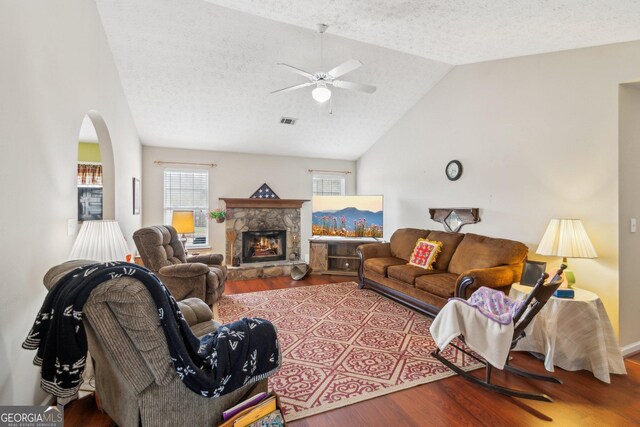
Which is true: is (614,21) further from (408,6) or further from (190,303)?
(190,303)

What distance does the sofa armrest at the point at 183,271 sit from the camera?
11.2 feet

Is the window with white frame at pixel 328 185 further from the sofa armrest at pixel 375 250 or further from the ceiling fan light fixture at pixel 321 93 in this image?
the ceiling fan light fixture at pixel 321 93

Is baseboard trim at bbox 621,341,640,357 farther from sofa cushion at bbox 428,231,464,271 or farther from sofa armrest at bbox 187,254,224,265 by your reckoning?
sofa armrest at bbox 187,254,224,265

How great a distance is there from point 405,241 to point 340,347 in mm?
2342

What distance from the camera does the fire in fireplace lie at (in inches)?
234

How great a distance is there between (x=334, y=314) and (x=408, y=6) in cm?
322

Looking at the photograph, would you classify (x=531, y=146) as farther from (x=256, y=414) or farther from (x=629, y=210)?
(x=256, y=414)

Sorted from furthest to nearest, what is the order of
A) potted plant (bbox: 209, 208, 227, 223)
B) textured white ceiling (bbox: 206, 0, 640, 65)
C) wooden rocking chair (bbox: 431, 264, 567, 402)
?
potted plant (bbox: 209, 208, 227, 223)
textured white ceiling (bbox: 206, 0, 640, 65)
wooden rocking chair (bbox: 431, 264, 567, 402)

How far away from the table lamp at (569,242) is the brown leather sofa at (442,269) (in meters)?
0.54

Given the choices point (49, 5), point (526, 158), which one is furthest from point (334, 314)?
point (49, 5)

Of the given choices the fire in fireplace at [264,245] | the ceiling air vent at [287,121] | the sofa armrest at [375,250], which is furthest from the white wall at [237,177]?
the sofa armrest at [375,250]

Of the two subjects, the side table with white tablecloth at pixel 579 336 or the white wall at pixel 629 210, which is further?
the white wall at pixel 629 210

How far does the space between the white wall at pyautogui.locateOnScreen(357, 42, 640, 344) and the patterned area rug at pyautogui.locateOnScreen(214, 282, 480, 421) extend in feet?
5.32

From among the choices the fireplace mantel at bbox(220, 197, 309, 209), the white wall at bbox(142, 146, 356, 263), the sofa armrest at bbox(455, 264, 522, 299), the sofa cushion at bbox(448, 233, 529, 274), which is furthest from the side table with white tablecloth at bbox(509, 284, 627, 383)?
the white wall at bbox(142, 146, 356, 263)
